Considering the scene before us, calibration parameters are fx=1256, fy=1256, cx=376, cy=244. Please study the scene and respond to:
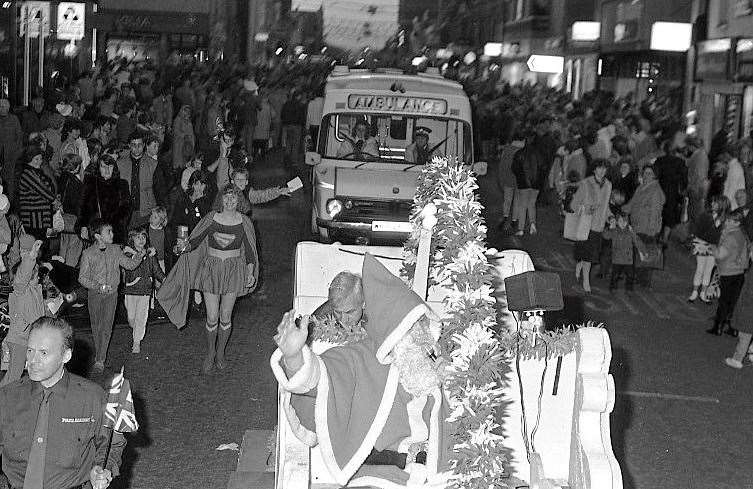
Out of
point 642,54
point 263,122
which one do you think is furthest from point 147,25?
point 642,54

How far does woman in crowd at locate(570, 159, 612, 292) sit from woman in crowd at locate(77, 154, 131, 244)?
6.18 m

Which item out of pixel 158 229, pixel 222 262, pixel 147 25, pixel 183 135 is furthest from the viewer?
pixel 147 25

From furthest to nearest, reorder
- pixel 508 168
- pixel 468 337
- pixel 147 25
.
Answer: pixel 147 25, pixel 508 168, pixel 468 337

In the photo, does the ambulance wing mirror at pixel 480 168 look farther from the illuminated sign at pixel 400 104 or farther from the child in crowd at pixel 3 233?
the child in crowd at pixel 3 233

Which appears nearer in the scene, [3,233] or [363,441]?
[363,441]

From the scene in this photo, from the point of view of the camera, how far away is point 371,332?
593 cm

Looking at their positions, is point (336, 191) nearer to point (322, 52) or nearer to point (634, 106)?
point (634, 106)

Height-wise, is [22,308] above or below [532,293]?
below

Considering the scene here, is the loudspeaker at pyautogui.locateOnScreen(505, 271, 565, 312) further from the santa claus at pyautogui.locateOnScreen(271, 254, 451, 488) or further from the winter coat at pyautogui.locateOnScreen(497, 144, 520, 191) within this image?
the winter coat at pyautogui.locateOnScreen(497, 144, 520, 191)

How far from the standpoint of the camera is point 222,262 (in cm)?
1078

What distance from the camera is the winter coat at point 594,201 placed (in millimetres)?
16125

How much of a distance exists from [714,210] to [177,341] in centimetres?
663

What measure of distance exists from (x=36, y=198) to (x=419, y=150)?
5.76m

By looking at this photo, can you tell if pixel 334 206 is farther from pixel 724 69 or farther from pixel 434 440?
pixel 724 69
